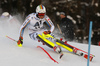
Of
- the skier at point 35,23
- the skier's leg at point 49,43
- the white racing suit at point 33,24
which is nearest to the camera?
the skier's leg at point 49,43

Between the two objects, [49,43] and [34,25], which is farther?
[34,25]

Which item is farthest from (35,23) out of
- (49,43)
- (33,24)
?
(49,43)

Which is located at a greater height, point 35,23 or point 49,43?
point 35,23

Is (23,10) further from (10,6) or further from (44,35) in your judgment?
(44,35)

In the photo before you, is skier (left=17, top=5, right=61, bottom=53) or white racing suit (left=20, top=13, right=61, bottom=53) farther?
white racing suit (left=20, top=13, right=61, bottom=53)

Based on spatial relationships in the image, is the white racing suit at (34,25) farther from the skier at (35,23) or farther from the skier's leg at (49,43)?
the skier's leg at (49,43)

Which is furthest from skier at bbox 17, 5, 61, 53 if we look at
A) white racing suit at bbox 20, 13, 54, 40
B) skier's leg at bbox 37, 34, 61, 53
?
skier's leg at bbox 37, 34, 61, 53

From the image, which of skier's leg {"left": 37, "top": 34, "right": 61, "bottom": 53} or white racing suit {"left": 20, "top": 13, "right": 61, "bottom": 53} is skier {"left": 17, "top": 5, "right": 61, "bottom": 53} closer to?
white racing suit {"left": 20, "top": 13, "right": 61, "bottom": 53}

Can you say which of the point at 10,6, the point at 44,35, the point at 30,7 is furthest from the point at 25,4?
the point at 44,35

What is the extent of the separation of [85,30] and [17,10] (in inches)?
312

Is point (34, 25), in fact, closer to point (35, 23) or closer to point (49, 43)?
point (35, 23)

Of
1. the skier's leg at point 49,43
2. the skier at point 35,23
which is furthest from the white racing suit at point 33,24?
the skier's leg at point 49,43

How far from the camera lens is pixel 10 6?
20.9 meters

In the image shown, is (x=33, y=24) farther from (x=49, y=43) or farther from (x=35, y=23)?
(x=49, y=43)
